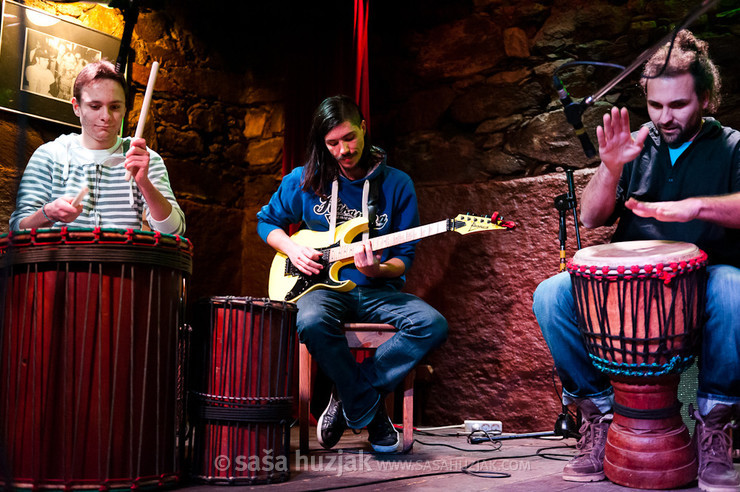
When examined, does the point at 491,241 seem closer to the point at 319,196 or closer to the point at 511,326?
the point at 511,326

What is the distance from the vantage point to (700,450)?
6.64ft

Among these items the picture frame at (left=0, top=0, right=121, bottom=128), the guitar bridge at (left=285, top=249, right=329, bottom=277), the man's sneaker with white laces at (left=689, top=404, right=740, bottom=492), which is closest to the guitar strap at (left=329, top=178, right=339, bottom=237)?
the guitar bridge at (left=285, top=249, right=329, bottom=277)

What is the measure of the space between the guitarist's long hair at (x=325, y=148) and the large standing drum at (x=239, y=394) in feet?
3.33

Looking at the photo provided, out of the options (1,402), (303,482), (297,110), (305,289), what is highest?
(297,110)

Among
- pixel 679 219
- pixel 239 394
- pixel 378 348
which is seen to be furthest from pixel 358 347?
pixel 679 219

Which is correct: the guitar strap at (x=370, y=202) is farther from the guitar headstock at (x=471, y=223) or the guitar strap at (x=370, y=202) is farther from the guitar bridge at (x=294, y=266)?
the guitar headstock at (x=471, y=223)

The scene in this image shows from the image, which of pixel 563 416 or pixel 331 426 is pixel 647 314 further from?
pixel 331 426

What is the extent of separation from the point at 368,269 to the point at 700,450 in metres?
1.41

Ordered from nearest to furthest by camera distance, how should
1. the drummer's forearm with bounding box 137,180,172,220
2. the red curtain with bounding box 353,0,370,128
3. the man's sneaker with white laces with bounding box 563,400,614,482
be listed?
the man's sneaker with white laces with bounding box 563,400,614,482, the drummer's forearm with bounding box 137,180,172,220, the red curtain with bounding box 353,0,370,128

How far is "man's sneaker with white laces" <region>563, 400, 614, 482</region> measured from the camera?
2.09m

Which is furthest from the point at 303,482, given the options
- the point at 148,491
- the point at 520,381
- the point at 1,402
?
the point at 520,381

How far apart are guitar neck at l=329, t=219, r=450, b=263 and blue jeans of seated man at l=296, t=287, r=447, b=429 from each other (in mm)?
173

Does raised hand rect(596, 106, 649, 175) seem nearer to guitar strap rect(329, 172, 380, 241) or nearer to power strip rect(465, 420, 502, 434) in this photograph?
guitar strap rect(329, 172, 380, 241)

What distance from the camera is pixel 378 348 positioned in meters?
2.81
